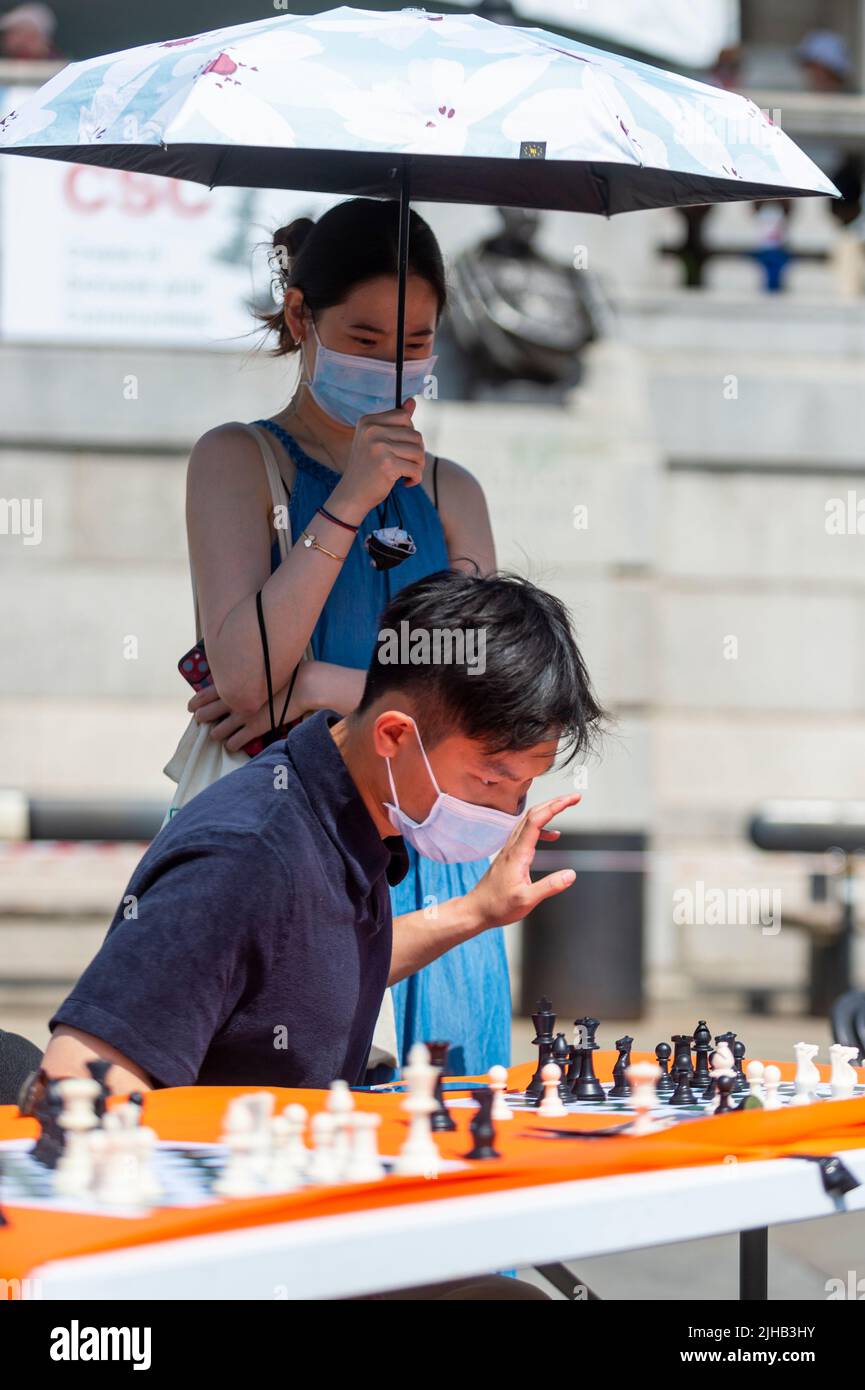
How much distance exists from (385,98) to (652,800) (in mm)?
6919

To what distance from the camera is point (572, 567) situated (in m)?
9.20

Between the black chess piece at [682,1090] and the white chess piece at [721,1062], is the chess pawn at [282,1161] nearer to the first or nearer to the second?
the black chess piece at [682,1090]

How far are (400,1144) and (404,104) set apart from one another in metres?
1.58

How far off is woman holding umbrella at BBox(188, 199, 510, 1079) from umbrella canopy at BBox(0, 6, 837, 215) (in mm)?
233

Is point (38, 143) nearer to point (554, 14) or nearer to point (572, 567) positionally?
point (572, 567)

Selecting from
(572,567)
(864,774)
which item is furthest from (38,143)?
(864,774)

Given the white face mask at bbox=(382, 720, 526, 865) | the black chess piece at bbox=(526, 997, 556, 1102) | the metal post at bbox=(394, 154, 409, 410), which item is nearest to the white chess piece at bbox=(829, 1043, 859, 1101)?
the black chess piece at bbox=(526, 997, 556, 1102)

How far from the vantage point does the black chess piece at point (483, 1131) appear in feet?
6.04

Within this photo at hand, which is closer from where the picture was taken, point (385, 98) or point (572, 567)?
point (385, 98)

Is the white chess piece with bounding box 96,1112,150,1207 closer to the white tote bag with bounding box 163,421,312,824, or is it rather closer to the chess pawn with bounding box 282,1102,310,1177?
the chess pawn with bounding box 282,1102,310,1177

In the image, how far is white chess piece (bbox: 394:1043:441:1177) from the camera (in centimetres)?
173

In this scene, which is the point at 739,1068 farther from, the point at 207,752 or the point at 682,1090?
the point at 207,752

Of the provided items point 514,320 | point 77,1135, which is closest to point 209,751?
point 77,1135

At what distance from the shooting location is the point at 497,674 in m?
2.18
